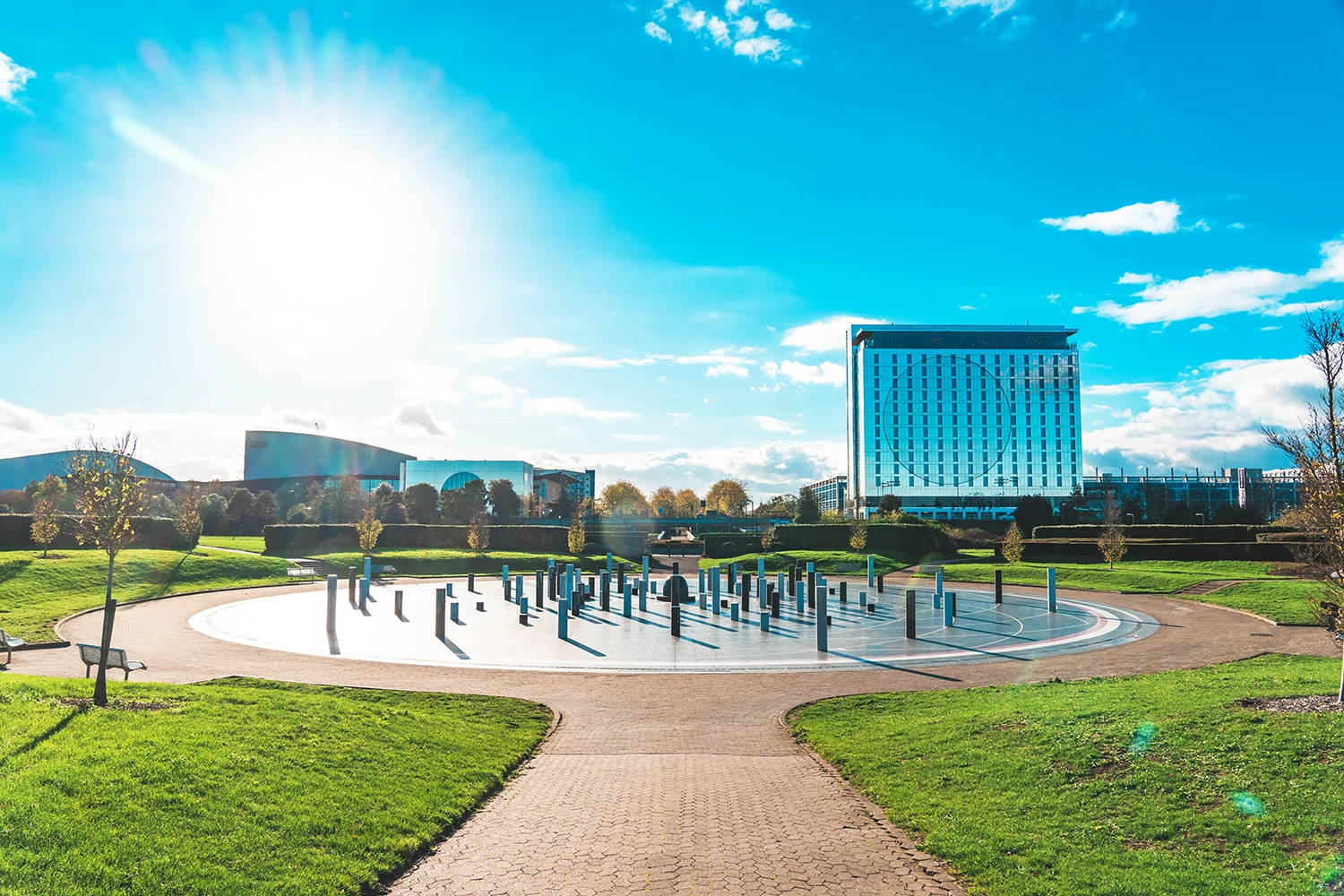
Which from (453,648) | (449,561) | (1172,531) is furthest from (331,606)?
(1172,531)

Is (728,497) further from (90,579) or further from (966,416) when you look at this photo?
(90,579)

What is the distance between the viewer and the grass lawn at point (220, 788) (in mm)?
5648

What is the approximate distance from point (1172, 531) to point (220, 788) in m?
57.1

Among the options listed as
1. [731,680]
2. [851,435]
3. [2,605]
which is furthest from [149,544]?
[851,435]

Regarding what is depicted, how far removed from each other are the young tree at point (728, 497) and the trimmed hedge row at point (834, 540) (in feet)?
259

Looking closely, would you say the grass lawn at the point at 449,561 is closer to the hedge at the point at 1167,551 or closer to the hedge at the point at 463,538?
the hedge at the point at 463,538

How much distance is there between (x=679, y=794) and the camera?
850 cm

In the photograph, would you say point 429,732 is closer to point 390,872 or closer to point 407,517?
point 390,872

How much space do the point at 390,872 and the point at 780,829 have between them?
3434 millimetres

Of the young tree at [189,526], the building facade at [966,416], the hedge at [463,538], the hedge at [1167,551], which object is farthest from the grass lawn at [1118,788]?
the building facade at [966,416]

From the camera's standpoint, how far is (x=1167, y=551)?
45.3 meters

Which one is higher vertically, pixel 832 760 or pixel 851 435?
pixel 851 435

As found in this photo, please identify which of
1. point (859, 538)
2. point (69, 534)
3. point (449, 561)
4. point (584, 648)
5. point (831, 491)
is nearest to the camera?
point (584, 648)

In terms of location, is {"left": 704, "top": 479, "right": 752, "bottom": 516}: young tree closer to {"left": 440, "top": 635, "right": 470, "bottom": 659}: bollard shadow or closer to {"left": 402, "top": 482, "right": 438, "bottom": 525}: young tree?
{"left": 402, "top": 482, "right": 438, "bottom": 525}: young tree
